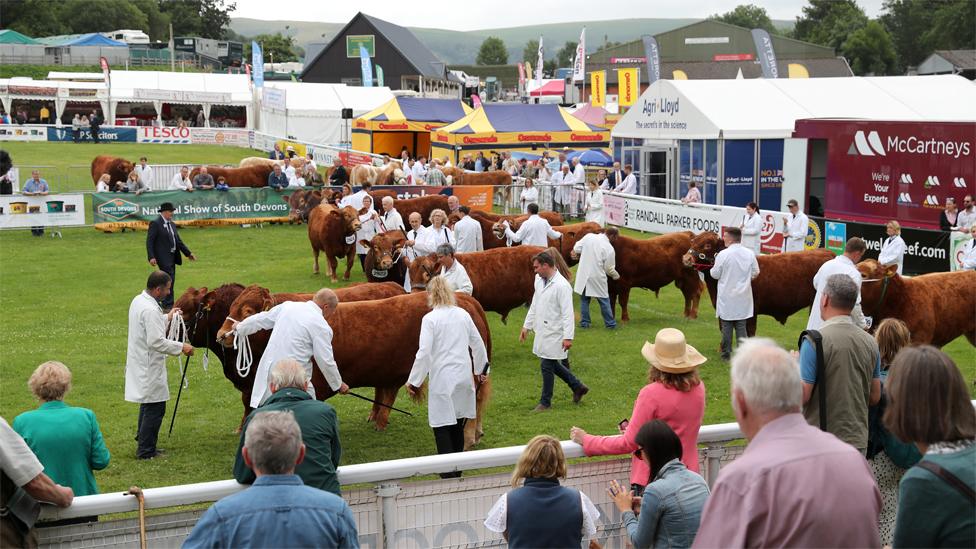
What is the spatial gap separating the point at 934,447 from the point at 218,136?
58.1 meters

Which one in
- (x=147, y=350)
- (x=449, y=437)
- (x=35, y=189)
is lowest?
Answer: (x=449, y=437)

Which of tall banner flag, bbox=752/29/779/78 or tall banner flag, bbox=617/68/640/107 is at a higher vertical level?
tall banner flag, bbox=752/29/779/78

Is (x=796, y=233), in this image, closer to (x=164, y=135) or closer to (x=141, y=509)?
(x=141, y=509)

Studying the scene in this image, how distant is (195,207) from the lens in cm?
2614

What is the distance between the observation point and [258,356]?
9.75 metres

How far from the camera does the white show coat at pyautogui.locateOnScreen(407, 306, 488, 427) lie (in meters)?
8.46

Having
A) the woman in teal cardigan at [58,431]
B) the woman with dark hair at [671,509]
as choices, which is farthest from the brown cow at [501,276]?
the woman with dark hair at [671,509]

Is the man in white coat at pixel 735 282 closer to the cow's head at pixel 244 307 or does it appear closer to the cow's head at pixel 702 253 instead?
the cow's head at pixel 702 253

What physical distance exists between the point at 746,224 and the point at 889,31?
10106cm

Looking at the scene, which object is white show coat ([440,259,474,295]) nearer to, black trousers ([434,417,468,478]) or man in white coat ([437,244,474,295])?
man in white coat ([437,244,474,295])

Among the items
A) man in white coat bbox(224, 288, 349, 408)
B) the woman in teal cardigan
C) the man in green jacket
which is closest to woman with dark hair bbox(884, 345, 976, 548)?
the man in green jacket

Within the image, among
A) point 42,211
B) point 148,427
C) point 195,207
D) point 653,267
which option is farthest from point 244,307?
point 195,207

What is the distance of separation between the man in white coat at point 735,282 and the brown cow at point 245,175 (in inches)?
736

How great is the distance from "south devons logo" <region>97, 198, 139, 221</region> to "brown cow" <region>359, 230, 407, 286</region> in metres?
11.7
